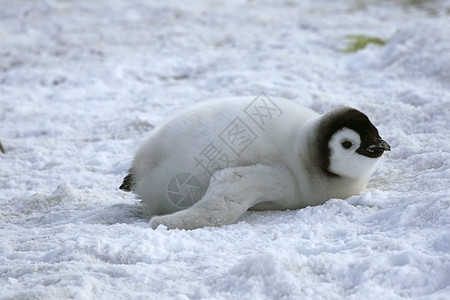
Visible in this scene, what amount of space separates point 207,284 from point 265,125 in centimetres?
124

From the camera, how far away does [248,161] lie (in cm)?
329

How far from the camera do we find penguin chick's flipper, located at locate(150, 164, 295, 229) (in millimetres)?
3029

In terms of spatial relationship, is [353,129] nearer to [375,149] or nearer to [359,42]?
[375,149]

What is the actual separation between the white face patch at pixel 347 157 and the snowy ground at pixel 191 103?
0.16 meters

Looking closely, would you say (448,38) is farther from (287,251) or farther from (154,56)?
(287,251)

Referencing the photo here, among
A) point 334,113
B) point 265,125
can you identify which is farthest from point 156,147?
point 334,113

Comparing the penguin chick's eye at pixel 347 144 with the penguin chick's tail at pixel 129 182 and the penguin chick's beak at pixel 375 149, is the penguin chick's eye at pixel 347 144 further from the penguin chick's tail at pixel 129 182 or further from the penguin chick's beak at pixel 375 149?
the penguin chick's tail at pixel 129 182

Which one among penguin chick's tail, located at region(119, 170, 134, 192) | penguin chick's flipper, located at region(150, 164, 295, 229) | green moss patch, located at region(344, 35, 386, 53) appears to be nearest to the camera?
penguin chick's flipper, located at region(150, 164, 295, 229)

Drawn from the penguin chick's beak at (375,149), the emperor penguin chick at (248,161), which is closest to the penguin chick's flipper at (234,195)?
the emperor penguin chick at (248,161)

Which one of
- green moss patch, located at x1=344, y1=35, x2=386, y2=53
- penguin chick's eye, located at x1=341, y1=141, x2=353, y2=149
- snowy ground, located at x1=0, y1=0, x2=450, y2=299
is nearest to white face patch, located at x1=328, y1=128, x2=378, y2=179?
penguin chick's eye, located at x1=341, y1=141, x2=353, y2=149

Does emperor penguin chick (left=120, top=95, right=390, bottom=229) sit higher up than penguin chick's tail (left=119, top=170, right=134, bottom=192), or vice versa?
emperor penguin chick (left=120, top=95, right=390, bottom=229)

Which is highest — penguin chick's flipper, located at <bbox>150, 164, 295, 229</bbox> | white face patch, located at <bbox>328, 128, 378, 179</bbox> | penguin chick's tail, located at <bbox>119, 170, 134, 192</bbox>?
white face patch, located at <bbox>328, 128, 378, 179</bbox>

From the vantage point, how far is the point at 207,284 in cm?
236

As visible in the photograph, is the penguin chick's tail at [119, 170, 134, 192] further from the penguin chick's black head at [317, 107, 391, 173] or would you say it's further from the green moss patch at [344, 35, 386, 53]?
the green moss patch at [344, 35, 386, 53]
